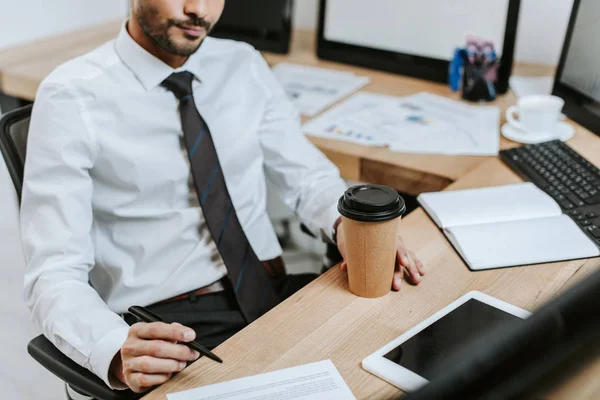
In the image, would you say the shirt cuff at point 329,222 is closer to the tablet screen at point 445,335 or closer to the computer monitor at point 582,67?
the tablet screen at point 445,335

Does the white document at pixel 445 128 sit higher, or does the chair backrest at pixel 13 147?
the chair backrest at pixel 13 147

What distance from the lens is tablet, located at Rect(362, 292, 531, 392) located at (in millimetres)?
880

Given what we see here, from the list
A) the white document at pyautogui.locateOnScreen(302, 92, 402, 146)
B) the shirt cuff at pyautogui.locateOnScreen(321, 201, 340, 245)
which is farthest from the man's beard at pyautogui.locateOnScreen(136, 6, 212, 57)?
the white document at pyautogui.locateOnScreen(302, 92, 402, 146)

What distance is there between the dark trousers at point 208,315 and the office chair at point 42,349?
0.73 ft

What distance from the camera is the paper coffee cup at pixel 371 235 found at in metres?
0.97

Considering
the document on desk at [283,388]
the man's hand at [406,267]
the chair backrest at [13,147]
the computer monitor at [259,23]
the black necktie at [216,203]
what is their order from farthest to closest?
the computer monitor at [259,23], the black necktie at [216,203], the chair backrest at [13,147], the man's hand at [406,267], the document on desk at [283,388]

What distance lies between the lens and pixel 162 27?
1.25 m

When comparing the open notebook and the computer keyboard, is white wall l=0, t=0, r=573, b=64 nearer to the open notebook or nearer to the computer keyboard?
the computer keyboard

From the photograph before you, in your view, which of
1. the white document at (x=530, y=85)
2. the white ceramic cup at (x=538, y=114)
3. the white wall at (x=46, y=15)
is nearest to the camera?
the white ceramic cup at (x=538, y=114)

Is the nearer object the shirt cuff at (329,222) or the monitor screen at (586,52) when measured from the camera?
the shirt cuff at (329,222)

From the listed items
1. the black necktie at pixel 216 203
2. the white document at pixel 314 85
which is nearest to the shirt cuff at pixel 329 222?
the black necktie at pixel 216 203

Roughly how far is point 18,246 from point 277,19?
4.89ft

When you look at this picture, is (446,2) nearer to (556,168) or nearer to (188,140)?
(556,168)

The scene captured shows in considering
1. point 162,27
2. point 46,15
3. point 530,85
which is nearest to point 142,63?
point 162,27
